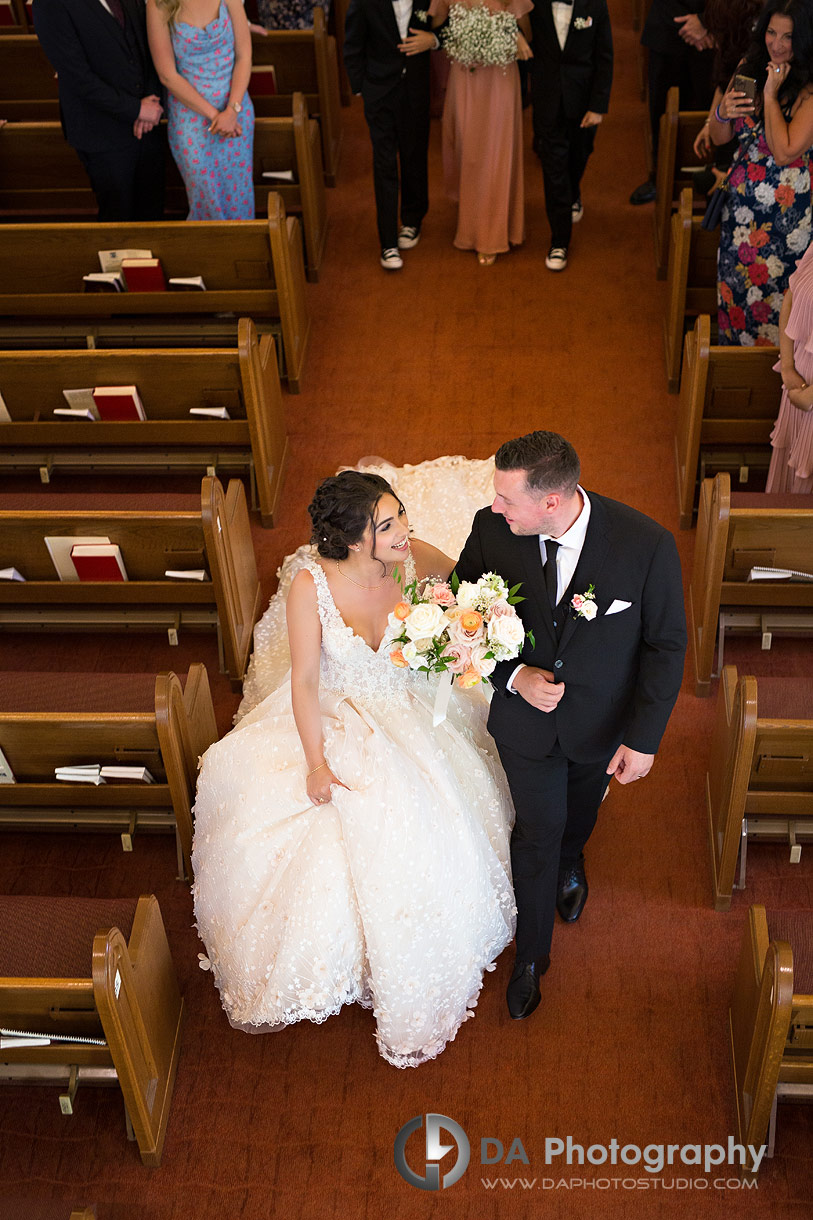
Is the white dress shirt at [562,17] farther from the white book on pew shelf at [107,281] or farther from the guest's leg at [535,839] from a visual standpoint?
the guest's leg at [535,839]

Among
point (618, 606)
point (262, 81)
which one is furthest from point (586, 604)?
point (262, 81)

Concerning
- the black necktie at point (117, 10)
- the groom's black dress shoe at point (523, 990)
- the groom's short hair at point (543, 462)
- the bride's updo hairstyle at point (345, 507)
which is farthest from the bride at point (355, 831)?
the black necktie at point (117, 10)

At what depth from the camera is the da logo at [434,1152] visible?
3.35 m

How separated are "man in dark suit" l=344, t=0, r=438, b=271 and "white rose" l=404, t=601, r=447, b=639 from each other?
4227 millimetres

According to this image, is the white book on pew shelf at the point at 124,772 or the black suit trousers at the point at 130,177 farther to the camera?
the black suit trousers at the point at 130,177

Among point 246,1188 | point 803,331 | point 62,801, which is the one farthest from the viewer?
point 803,331

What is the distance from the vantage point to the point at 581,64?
6133 mm

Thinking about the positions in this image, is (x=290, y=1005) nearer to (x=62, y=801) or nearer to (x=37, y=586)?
(x=62, y=801)

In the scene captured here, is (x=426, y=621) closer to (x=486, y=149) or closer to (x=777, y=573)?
(x=777, y=573)

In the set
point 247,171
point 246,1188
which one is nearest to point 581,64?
point 247,171

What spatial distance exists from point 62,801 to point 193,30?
3.76 m

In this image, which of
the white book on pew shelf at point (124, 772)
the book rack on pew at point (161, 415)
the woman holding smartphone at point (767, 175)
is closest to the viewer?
the white book on pew shelf at point (124, 772)

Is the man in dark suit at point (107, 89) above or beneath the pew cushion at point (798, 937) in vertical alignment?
above

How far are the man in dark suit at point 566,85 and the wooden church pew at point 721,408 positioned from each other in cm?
184
